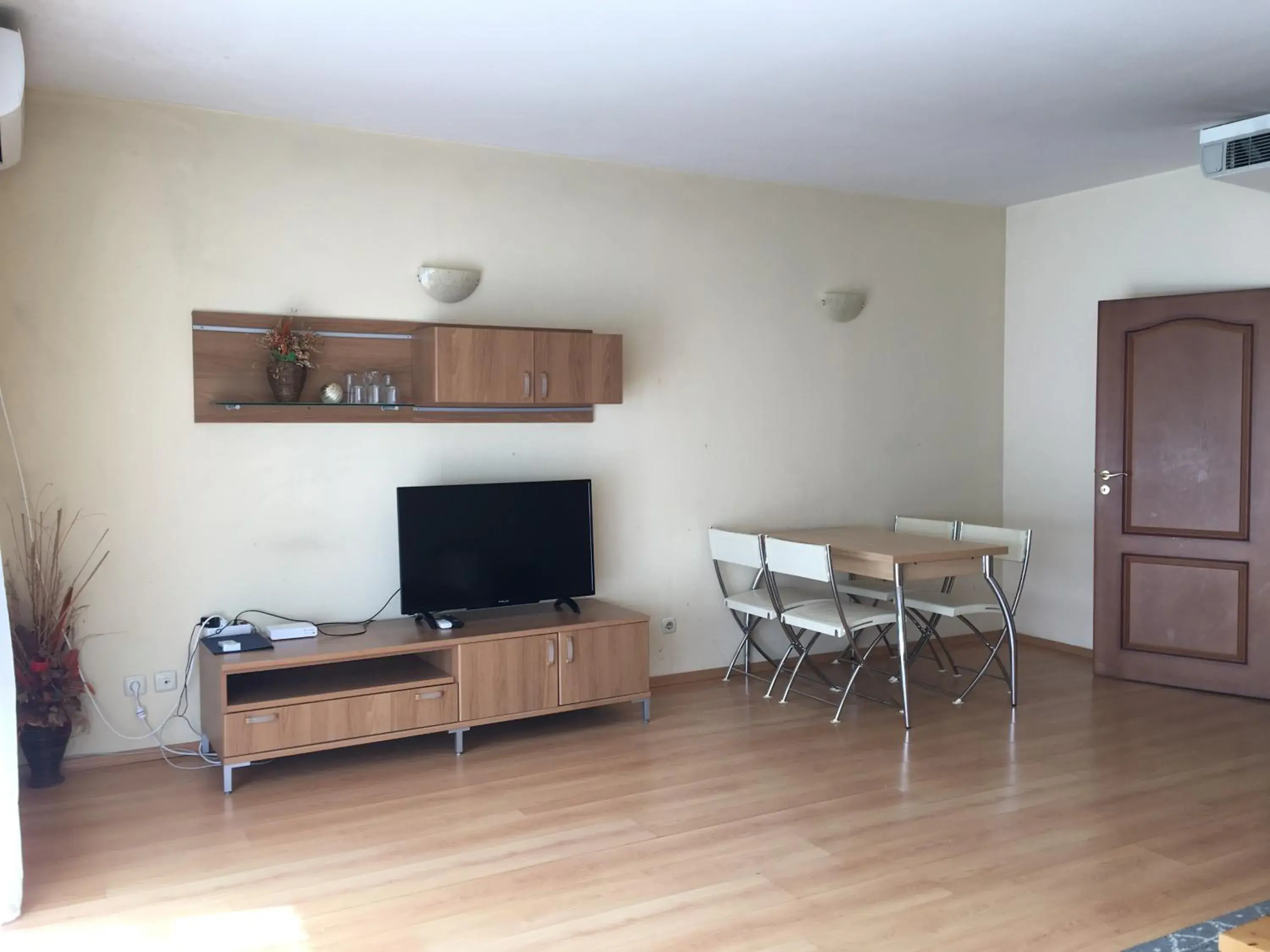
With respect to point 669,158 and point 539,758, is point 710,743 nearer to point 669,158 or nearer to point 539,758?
point 539,758

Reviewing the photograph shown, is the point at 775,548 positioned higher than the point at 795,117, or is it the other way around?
the point at 795,117

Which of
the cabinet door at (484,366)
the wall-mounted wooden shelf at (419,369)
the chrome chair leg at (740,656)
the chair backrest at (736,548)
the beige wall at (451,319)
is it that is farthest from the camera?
the chrome chair leg at (740,656)

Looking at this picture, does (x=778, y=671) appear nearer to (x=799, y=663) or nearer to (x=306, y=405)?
(x=799, y=663)

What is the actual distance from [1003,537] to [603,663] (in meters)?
2.25

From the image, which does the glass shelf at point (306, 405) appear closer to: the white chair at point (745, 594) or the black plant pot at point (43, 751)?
the black plant pot at point (43, 751)

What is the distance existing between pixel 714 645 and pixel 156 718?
2.78 meters

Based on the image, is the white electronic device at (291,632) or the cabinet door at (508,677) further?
the cabinet door at (508,677)

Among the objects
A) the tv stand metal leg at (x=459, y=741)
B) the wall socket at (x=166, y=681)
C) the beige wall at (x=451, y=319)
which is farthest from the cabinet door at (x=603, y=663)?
the wall socket at (x=166, y=681)

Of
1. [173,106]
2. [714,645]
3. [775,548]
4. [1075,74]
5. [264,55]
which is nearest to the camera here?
[264,55]

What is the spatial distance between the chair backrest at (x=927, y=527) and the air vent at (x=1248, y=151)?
→ 83.9 inches

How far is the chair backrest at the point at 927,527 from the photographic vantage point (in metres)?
5.76

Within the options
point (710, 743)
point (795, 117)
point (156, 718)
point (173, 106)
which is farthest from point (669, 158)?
point (156, 718)

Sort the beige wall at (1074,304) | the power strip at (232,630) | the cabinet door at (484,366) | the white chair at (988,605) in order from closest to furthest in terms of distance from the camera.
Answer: the power strip at (232,630) < the cabinet door at (484,366) < the white chair at (988,605) < the beige wall at (1074,304)

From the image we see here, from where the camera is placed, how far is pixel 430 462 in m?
4.89
